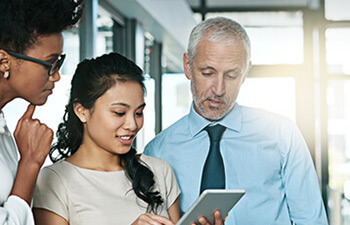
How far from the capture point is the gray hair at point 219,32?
207 centimetres

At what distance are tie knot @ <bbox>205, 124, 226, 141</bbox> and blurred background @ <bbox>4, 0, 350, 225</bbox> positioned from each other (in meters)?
4.05

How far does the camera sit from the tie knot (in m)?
2.11

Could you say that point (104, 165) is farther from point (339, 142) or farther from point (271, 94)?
point (339, 142)

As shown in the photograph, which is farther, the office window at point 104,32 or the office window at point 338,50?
the office window at point 338,50

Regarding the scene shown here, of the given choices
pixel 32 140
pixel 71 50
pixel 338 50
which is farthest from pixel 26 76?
pixel 338 50

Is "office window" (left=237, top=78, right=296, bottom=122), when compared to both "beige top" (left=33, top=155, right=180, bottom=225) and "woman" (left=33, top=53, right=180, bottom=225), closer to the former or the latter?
"woman" (left=33, top=53, right=180, bottom=225)

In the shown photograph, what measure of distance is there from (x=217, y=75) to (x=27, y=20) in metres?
0.81

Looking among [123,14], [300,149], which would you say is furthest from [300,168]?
[123,14]

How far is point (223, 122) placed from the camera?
212 centimetres

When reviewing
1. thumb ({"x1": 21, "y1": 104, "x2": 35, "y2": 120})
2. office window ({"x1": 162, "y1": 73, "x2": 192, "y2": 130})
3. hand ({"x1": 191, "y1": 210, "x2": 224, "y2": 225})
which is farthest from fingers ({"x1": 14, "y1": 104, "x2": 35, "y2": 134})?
office window ({"x1": 162, "y1": 73, "x2": 192, "y2": 130})

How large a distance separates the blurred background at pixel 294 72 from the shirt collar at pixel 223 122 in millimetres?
4025

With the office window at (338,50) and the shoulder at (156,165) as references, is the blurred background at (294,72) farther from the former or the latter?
the shoulder at (156,165)

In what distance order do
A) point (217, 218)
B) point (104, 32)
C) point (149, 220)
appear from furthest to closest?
point (104, 32), point (217, 218), point (149, 220)

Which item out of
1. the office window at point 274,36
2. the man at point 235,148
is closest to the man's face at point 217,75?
the man at point 235,148
